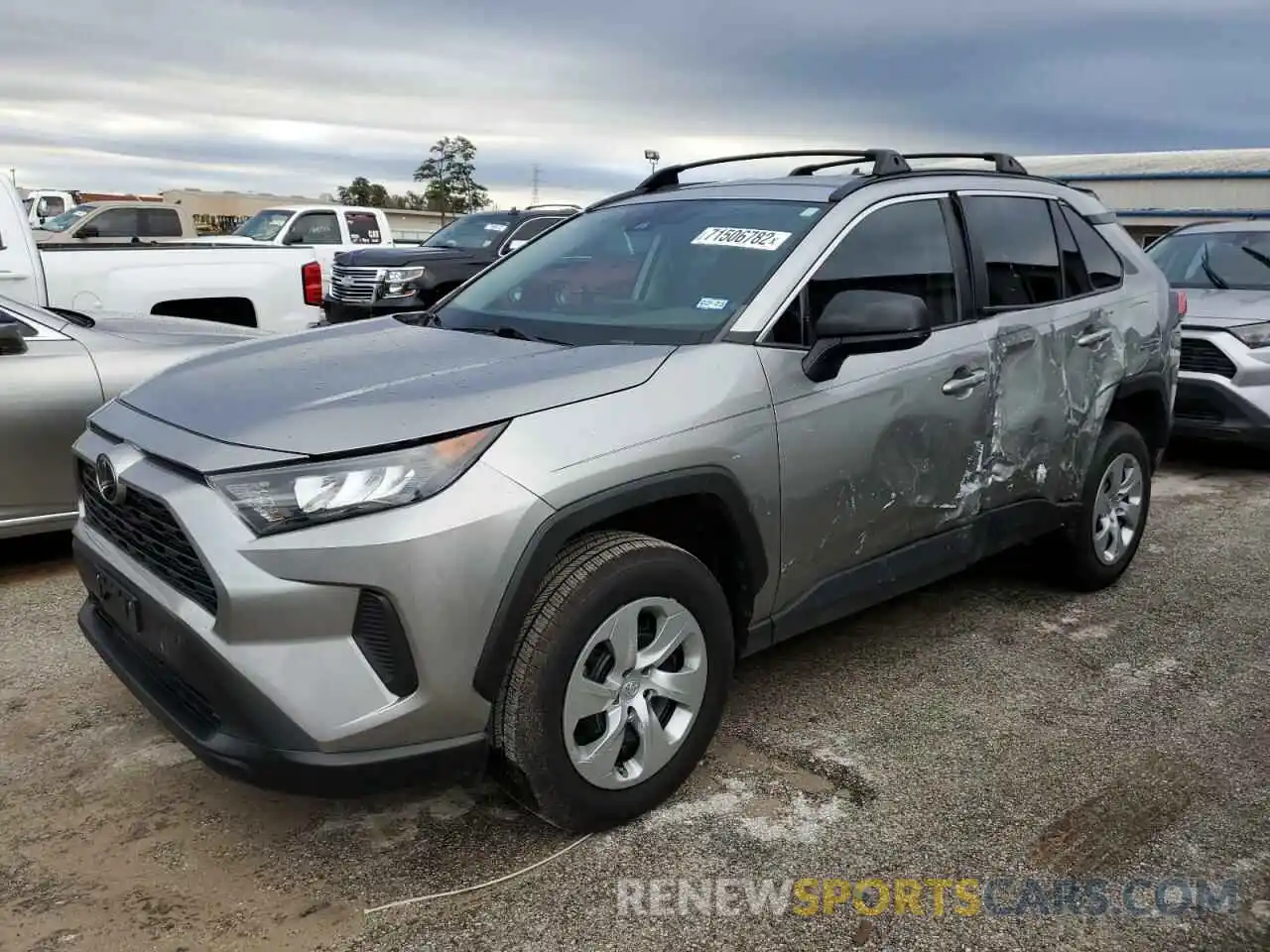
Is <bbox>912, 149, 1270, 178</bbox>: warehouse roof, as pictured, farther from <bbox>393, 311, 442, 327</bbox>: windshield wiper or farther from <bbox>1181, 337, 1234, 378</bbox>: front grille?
<bbox>393, 311, 442, 327</bbox>: windshield wiper

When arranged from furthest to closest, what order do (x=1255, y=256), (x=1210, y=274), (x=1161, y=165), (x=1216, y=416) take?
(x=1161, y=165) < (x=1210, y=274) < (x=1255, y=256) < (x=1216, y=416)

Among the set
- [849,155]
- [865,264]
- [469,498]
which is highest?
[849,155]

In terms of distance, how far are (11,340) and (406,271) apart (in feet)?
21.2

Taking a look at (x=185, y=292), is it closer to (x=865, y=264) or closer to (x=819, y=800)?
(x=865, y=264)

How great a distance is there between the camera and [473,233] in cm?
1259

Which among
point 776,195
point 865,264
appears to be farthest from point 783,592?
point 776,195

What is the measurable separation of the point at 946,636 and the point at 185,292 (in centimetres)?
619

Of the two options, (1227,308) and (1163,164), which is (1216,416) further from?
(1163,164)

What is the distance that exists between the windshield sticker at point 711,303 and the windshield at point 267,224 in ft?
43.5

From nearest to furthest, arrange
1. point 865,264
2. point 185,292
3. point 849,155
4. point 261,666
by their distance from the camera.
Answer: point 261,666 < point 865,264 < point 849,155 < point 185,292

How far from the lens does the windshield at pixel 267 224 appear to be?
50.5 feet

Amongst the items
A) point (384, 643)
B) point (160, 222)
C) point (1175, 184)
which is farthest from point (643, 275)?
point (1175, 184)

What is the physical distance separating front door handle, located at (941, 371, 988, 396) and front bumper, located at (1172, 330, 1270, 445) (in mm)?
4133

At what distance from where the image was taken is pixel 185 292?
799 cm
